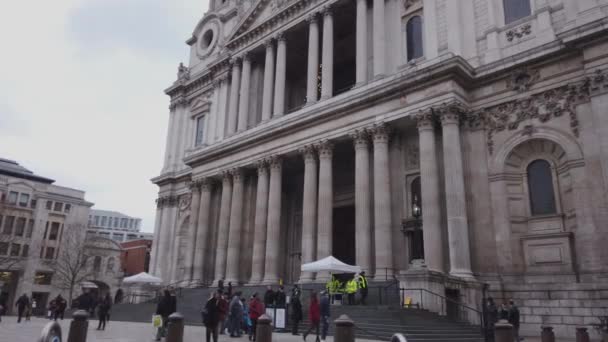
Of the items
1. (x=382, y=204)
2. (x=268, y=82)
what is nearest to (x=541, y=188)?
(x=382, y=204)

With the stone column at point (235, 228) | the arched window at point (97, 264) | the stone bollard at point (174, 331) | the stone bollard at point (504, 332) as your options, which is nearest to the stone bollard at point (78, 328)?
the stone bollard at point (174, 331)

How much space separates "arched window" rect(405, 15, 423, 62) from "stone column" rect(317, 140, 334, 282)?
7478 millimetres

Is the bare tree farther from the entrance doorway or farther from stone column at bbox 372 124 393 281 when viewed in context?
stone column at bbox 372 124 393 281

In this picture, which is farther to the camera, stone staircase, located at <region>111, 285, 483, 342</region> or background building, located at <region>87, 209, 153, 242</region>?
background building, located at <region>87, 209, 153, 242</region>

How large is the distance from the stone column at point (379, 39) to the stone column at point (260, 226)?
30.9 ft

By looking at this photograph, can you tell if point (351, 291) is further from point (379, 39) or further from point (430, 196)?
point (379, 39)

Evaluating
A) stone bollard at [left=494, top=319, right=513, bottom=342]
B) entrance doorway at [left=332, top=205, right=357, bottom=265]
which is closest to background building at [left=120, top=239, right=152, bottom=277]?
entrance doorway at [left=332, top=205, right=357, bottom=265]

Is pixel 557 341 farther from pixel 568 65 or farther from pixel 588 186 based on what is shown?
pixel 568 65

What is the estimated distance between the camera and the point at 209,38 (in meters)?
47.4

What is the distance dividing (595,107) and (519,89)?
12.2 ft

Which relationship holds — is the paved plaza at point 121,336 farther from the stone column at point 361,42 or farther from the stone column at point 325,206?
the stone column at point 361,42

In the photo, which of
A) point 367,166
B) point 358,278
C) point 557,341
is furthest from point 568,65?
point 358,278

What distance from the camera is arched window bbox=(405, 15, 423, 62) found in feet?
93.7

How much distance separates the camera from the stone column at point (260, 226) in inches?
1157
